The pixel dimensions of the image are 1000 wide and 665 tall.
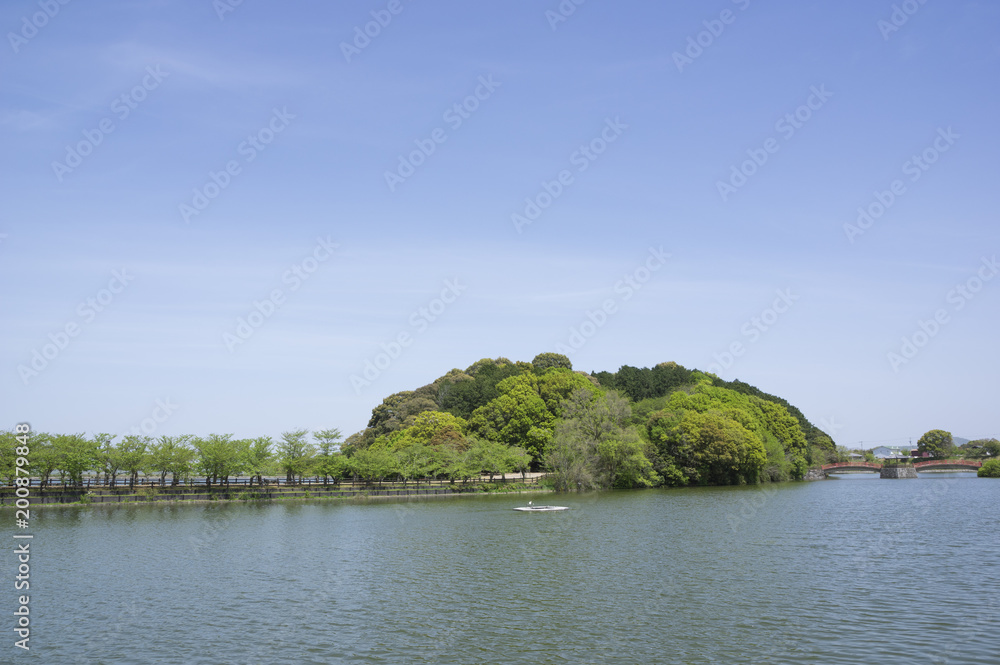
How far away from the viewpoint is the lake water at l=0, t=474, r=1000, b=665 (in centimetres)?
1814

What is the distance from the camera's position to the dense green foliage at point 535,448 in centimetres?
6400

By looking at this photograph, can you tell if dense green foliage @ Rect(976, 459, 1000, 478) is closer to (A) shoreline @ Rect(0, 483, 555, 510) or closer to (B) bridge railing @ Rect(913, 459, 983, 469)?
(B) bridge railing @ Rect(913, 459, 983, 469)

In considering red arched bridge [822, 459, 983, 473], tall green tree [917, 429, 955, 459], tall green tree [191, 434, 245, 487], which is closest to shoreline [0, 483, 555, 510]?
tall green tree [191, 434, 245, 487]

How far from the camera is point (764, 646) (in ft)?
58.7

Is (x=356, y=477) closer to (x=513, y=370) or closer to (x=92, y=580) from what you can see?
(x=513, y=370)

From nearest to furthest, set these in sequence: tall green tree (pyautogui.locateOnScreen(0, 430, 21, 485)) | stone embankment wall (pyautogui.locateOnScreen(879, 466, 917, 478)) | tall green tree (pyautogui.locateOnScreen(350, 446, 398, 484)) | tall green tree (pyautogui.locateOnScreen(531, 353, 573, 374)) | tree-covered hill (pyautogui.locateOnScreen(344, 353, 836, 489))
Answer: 1. tall green tree (pyautogui.locateOnScreen(0, 430, 21, 485))
2. tall green tree (pyautogui.locateOnScreen(350, 446, 398, 484))
3. tree-covered hill (pyautogui.locateOnScreen(344, 353, 836, 489))
4. stone embankment wall (pyautogui.locateOnScreen(879, 466, 917, 478))
5. tall green tree (pyautogui.locateOnScreen(531, 353, 573, 374))

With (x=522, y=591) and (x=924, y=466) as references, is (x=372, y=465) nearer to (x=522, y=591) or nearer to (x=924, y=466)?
(x=522, y=591)

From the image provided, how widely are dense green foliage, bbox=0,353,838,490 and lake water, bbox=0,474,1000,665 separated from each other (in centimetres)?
1941

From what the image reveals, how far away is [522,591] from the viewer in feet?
81.4

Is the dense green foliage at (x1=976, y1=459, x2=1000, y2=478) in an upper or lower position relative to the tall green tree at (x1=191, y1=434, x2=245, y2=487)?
lower

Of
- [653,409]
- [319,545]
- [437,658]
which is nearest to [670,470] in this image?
[653,409]

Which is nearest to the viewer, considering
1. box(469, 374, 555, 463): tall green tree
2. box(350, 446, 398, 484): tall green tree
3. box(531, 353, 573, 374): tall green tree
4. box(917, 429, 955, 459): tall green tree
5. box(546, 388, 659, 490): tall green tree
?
box(546, 388, 659, 490): tall green tree

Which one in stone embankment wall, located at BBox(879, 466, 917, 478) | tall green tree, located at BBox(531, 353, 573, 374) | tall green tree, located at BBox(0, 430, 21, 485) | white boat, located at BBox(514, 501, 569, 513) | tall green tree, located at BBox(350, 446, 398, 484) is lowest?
stone embankment wall, located at BBox(879, 466, 917, 478)

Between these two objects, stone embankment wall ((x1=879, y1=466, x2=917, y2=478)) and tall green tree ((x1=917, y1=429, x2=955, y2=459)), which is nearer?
stone embankment wall ((x1=879, y1=466, x2=917, y2=478))
